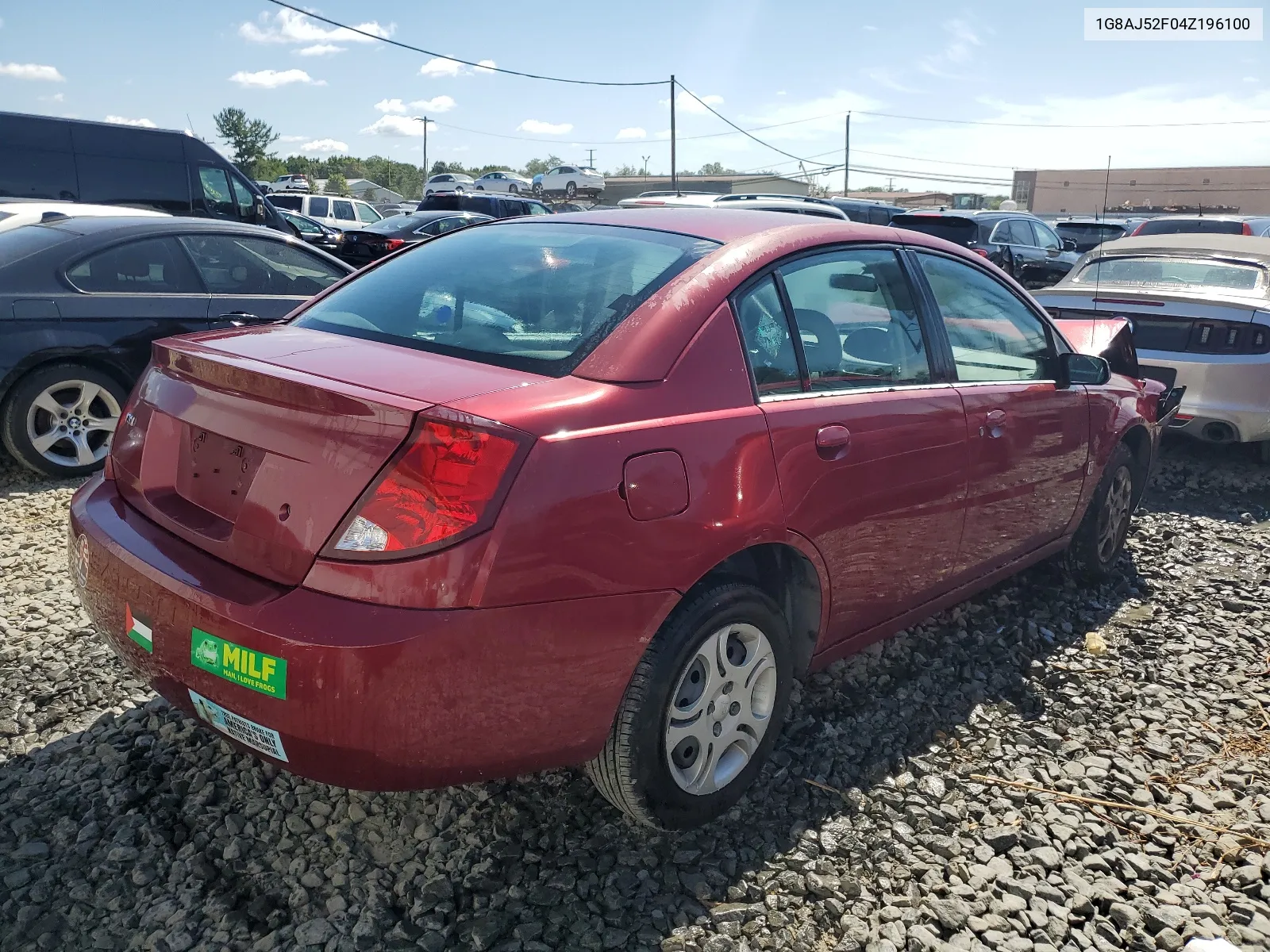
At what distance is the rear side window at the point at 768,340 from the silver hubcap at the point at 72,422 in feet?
13.8

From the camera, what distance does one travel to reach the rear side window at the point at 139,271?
542 centimetres

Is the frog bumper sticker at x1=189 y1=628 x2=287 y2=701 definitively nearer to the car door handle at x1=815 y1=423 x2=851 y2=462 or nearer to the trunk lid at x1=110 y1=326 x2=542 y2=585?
the trunk lid at x1=110 y1=326 x2=542 y2=585

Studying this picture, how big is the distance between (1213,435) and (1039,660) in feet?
10.9

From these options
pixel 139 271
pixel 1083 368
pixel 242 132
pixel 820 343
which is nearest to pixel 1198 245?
pixel 1083 368

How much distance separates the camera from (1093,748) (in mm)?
3232

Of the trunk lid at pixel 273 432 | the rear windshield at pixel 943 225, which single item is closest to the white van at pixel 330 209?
the rear windshield at pixel 943 225

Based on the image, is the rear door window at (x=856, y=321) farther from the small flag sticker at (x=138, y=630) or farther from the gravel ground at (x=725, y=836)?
→ the small flag sticker at (x=138, y=630)

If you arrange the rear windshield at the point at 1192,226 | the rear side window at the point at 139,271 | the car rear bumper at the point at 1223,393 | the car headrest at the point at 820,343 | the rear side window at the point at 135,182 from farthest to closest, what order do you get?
the rear windshield at the point at 1192,226
the rear side window at the point at 135,182
the car rear bumper at the point at 1223,393
the rear side window at the point at 139,271
the car headrest at the point at 820,343

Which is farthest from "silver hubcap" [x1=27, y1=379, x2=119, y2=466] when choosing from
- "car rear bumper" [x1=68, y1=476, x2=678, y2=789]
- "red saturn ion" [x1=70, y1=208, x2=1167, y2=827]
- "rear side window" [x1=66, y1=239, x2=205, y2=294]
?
"car rear bumper" [x1=68, y1=476, x2=678, y2=789]

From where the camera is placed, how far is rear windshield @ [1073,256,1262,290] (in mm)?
6914

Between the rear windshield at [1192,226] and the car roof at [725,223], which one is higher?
the rear windshield at [1192,226]

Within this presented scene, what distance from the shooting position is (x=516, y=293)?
9.11 ft

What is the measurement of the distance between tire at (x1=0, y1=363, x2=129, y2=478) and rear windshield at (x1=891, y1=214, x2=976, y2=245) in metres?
12.3

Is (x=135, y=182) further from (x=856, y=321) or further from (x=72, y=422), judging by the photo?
(x=856, y=321)
